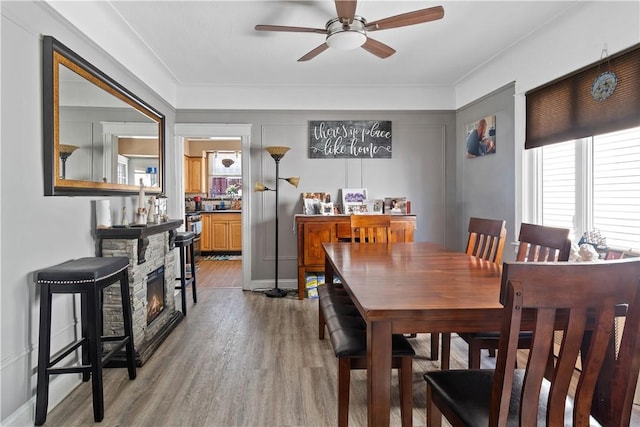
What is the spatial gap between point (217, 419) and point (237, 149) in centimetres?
695

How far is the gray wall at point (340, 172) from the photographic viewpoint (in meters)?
4.63

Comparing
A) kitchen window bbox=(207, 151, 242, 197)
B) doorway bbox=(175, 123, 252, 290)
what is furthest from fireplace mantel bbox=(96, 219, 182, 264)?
kitchen window bbox=(207, 151, 242, 197)

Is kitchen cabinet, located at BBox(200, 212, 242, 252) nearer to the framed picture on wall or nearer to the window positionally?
the framed picture on wall

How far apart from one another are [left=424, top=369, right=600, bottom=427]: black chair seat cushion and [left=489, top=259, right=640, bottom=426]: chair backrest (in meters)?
0.11

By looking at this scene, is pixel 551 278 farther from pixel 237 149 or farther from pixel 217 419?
pixel 237 149

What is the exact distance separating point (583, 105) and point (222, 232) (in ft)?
20.9

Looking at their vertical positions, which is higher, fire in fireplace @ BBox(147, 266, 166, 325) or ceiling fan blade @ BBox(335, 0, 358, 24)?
ceiling fan blade @ BBox(335, 0, 358, 24)

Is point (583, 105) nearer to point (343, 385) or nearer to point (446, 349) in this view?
point (446, 349)

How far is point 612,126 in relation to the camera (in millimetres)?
2387

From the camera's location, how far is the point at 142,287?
8.91ft

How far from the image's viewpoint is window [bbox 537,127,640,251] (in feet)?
7.66

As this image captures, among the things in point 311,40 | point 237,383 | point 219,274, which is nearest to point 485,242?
point 237,383

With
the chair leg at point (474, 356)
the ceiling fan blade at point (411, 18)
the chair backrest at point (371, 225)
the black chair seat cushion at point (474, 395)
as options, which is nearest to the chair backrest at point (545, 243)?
the chair leg at point (474, 356)

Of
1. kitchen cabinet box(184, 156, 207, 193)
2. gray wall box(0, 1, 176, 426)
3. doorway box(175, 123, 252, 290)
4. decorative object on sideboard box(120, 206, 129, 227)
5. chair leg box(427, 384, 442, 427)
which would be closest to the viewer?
chair leg box(427, 384, 442, 427)
